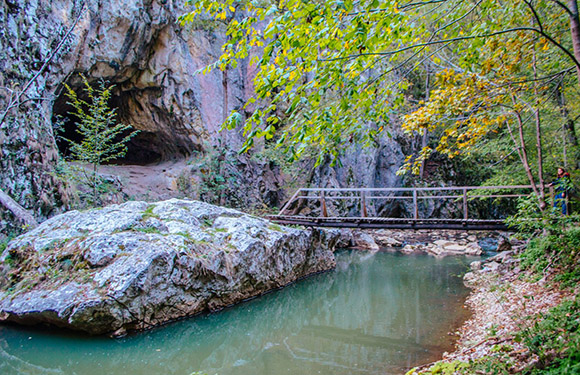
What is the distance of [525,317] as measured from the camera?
339cm

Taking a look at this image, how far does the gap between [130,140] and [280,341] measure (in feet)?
42.6

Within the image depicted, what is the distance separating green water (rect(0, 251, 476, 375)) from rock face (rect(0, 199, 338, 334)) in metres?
0.31

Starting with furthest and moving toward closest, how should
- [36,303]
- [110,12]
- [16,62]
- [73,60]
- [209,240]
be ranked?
1. [110,12]
2. [73,60]
3. [16,62]
4. [209,240]
5. [36,303]

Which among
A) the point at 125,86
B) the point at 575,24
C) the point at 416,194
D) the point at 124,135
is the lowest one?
the point at 416,194

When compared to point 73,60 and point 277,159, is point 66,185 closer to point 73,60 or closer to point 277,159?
point 73,60

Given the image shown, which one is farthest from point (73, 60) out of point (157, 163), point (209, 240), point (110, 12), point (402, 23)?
point (402, 23)

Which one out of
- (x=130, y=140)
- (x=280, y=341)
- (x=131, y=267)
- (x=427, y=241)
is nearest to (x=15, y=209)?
(x=131, y=267)

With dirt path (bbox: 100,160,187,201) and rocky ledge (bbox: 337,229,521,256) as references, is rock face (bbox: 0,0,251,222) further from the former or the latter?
rocky ledge (bbox: 337,229,521,256)

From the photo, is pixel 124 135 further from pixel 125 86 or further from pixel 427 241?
pixel 427 241

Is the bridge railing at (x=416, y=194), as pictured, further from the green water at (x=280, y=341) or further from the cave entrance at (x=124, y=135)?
the cave entrance at (x=124, y=135)

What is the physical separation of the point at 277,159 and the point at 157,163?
5.69 meters

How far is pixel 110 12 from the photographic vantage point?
10.9 m

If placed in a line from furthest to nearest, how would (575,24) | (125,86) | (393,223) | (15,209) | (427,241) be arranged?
(427,241), (125,86), (393,223), (15,209), (575,24)

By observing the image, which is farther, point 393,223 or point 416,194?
point 416,194
